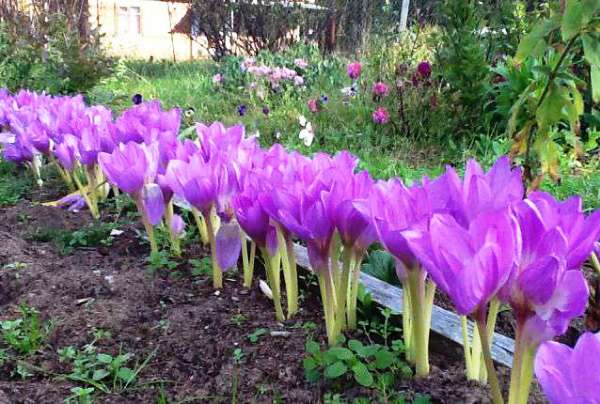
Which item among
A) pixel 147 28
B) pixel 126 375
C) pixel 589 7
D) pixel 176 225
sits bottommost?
pixel 126 375

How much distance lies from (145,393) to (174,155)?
0.72 m

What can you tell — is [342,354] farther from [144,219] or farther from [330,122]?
[330,122]

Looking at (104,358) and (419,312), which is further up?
(419,312)

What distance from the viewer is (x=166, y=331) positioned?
1.51 m

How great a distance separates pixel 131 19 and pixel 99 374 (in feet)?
71.1

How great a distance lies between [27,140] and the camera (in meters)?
2.67

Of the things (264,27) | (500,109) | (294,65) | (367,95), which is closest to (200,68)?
(264,27)

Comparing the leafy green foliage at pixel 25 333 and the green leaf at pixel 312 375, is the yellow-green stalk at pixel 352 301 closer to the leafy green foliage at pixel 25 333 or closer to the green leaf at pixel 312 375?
the green leaf at pixel 312 375

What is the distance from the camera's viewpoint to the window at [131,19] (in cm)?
2097

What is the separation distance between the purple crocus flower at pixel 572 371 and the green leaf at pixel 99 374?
981 millimetres

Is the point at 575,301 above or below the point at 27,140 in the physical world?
above

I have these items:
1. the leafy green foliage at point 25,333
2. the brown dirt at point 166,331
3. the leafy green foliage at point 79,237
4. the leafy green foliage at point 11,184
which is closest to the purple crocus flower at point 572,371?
the brown dirt at point 166,331

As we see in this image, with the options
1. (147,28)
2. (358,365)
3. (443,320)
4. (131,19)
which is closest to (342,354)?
(358,365)

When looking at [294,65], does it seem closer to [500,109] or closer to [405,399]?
[500,109]
